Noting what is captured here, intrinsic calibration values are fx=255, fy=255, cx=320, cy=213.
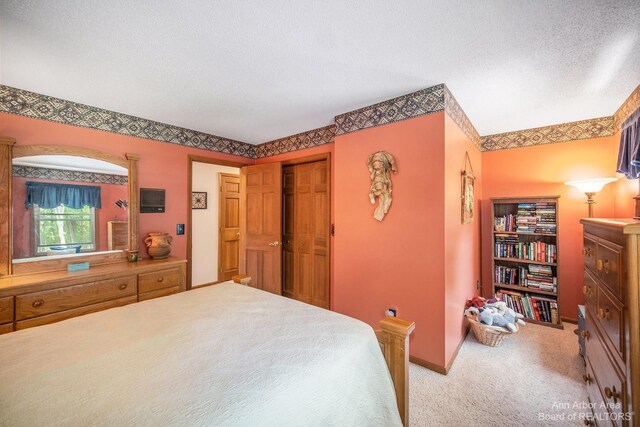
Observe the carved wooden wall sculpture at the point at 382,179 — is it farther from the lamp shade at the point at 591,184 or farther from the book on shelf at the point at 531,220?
the lamp shade at the point at 591,184

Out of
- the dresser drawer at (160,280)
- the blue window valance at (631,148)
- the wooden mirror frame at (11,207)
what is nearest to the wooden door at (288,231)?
the dresser drawer at (160,280)

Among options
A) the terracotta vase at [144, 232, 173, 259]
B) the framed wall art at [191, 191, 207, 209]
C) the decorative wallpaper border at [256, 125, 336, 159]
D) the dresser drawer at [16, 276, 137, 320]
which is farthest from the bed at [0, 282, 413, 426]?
the framed wall art at [191, 191, 207, 209]

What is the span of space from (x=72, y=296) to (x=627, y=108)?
17.3 ft

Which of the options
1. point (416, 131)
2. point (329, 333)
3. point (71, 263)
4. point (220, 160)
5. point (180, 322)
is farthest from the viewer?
point (220, 160)

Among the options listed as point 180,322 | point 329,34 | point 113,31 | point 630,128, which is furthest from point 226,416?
point 630,128

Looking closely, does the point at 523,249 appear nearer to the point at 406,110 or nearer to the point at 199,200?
the point at 406,110

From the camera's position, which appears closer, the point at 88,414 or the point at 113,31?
the point at 88,414

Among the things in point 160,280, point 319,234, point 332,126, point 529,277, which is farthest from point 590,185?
point 160,280

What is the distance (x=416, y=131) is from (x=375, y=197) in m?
0.70

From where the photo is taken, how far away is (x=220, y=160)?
370 centimetres

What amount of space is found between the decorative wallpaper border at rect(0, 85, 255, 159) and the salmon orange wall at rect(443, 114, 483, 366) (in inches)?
119

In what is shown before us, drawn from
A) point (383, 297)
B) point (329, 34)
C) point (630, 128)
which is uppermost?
point (329, 34)

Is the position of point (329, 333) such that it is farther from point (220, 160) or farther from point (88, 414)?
point (220, 160)

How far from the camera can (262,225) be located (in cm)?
370
